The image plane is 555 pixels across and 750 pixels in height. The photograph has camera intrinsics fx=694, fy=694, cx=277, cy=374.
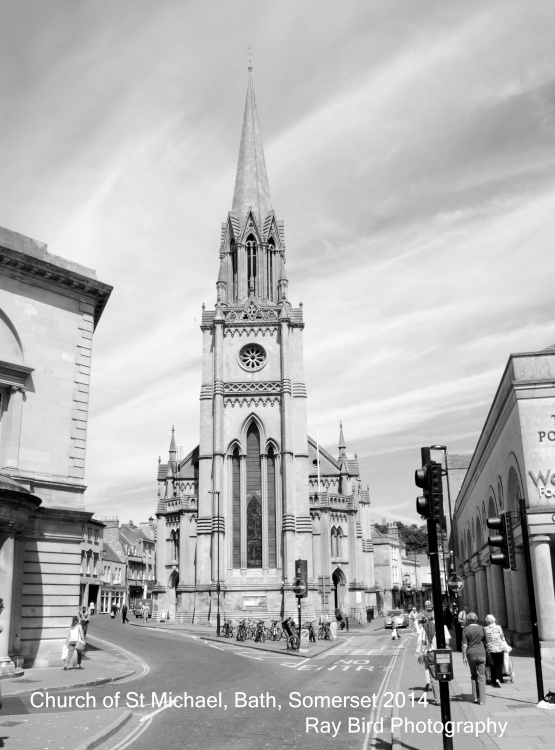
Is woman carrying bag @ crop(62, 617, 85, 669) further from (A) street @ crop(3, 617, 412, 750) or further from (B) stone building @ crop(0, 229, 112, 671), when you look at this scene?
(A) street @ crop(3, 617, 412, 750)

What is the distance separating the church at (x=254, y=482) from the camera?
5397cm

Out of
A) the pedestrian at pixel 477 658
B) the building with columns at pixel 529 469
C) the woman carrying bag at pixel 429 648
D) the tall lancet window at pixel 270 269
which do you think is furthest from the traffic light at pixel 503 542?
the tall lancet window at pixel 270 269

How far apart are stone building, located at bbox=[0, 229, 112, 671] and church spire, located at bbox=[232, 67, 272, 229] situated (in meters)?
44.5

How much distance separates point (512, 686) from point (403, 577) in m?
106

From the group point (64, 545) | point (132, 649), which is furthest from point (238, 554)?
point (64, 545)

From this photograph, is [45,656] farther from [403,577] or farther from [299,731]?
[403,577]

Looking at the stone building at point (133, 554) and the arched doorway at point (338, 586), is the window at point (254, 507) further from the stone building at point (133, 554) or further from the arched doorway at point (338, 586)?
the stone building at point (133, 554)

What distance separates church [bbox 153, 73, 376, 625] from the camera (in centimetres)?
5397

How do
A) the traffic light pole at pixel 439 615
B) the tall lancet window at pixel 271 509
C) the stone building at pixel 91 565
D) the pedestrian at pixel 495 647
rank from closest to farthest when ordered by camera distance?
the traffic light pole at pixel 439 615
the pedestrian at pixel 495 647
the tall lancet window at pixel 271 509
the stone building at pixel 91 565

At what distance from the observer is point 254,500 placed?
56.2m

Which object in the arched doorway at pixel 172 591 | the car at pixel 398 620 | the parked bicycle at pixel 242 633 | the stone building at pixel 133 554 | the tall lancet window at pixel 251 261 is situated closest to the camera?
the parked bicycle at pixel 242 633

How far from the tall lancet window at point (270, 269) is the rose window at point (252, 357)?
21.6 ft

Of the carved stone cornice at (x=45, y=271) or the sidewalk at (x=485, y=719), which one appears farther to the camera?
the carved stone cornice at (x=45, y=271)

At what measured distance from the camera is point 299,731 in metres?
11.3
